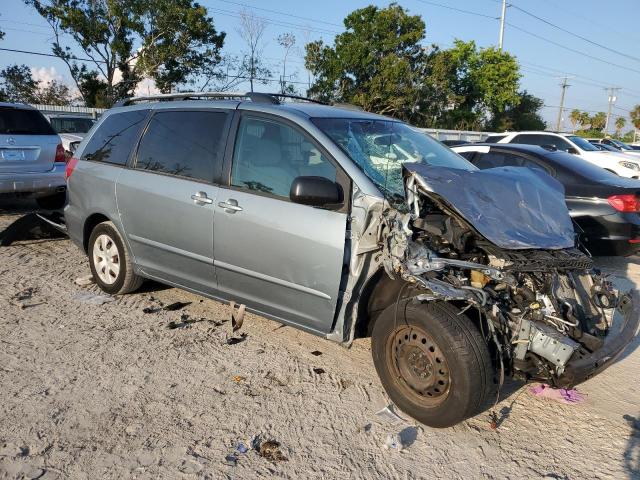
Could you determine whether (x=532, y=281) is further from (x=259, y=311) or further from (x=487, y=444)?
(x=259, y=311)

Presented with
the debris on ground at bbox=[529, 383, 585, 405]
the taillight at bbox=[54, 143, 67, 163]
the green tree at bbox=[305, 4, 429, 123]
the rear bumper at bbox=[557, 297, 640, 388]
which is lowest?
the debris on ground at bbox=[529, 383, 585, 405]

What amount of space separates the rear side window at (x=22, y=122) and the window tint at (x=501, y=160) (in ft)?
21.5

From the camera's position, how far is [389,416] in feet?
10.5

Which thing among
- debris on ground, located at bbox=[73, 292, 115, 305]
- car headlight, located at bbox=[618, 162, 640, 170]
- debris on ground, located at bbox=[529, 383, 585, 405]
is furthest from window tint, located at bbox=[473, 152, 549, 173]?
car headlight, located at bbox=[618, 162, 640, 170]

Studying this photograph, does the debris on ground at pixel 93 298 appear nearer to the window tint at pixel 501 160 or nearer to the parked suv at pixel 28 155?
the parked suv at pixel 28 155

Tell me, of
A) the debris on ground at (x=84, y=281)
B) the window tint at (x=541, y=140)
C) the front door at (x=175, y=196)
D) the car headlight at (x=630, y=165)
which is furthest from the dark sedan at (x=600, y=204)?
the window tint at (x=541, y=140)

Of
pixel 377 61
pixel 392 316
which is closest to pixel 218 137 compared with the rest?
pixel 392 316

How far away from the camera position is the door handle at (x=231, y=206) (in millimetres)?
3801

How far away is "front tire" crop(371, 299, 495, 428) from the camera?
9.25ft

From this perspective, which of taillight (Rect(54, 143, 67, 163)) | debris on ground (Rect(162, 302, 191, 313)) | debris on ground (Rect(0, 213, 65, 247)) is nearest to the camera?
debris on ground (Rect(162, 302, 191, 313))

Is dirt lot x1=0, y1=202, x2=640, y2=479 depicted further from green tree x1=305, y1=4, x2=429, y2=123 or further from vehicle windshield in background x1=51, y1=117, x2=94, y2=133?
green tree x1=305, y1=4, x2=429, y2=123

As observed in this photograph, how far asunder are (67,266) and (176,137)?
105 inches

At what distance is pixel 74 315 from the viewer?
4.62 m

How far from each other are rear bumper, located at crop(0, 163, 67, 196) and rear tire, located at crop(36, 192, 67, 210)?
232 mm
